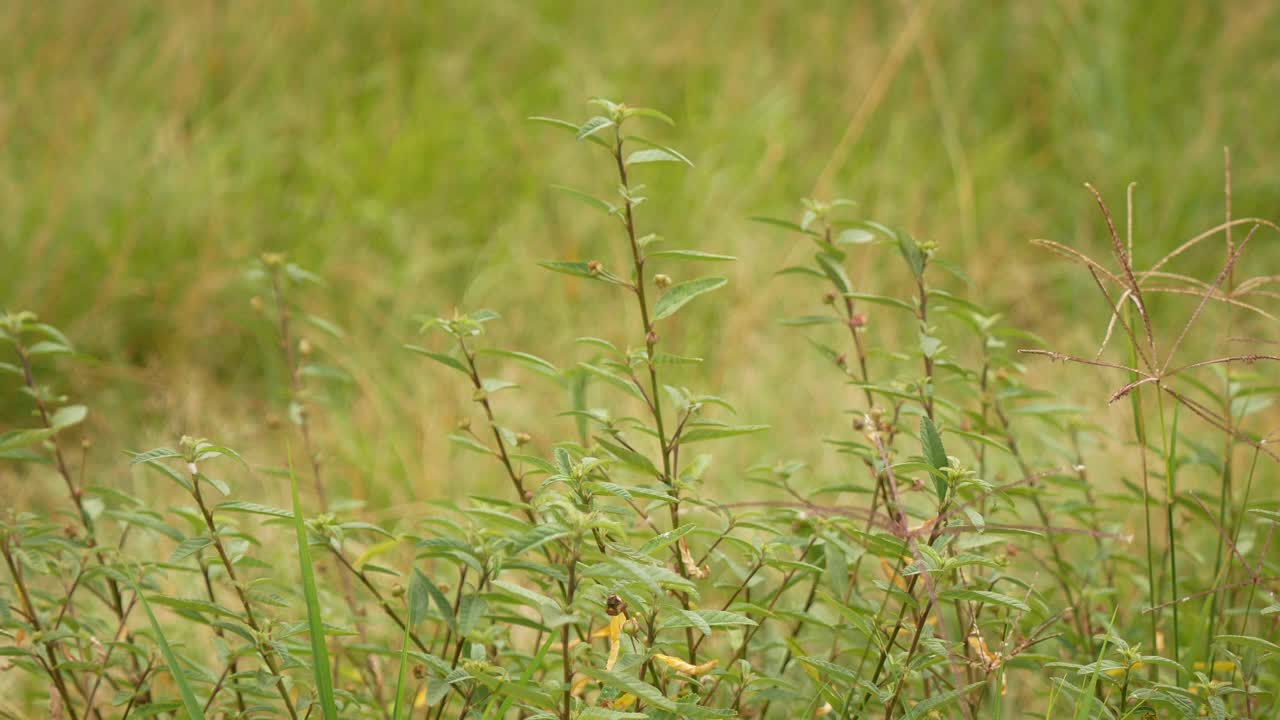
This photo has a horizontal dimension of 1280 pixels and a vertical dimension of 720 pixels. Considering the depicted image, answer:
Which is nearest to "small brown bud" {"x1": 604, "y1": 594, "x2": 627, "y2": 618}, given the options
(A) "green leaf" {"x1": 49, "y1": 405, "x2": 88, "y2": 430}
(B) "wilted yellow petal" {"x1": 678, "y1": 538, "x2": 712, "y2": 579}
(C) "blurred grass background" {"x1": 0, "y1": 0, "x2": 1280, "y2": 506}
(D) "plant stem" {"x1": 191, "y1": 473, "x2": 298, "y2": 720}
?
(B) "wilted yellow petal" {"x1": 678, "y1": 538, "x2": 712, "y2": 579}

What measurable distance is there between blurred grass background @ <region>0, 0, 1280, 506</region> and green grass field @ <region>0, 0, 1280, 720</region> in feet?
0.05

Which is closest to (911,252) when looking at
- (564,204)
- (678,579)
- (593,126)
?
(593,126)

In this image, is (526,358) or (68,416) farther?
(68,416)

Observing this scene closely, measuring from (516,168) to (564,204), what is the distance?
26 cm

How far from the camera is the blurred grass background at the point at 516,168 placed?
300 cm

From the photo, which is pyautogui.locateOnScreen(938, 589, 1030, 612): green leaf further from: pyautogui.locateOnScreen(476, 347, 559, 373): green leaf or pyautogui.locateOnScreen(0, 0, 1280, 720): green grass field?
pyautogui.locateOnScreen(0, 0, 1280, 720): green grass field

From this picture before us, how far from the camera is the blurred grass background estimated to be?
3000mm

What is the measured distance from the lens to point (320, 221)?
3.53 meters

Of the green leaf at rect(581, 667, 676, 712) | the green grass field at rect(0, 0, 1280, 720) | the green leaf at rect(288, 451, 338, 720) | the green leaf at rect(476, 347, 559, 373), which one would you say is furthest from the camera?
the green grass field at rect(0, 0, 1280, 720)

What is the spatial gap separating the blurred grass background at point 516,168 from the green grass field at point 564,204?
0.05 ft

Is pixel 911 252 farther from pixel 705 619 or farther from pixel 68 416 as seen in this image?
pixel 68 416

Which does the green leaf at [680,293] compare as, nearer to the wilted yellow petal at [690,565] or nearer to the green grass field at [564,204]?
the wilted yellow petal at [690,565]

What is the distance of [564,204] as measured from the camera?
12.6ft

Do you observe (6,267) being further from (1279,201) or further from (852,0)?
(1279,201)
